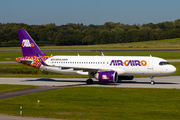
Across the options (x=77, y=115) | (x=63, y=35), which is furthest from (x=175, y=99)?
(x=63, y=35)

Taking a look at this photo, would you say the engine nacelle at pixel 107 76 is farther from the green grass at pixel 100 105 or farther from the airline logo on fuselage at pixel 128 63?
the green grass at pixel 100 105

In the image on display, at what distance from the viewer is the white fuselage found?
37.6 metres

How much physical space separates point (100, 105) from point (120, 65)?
1590cm

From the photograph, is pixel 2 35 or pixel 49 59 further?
pixel 2 35

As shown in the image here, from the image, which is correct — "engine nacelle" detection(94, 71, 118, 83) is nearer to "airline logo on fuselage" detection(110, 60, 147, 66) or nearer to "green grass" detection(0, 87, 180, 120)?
"airline logo on fuselage" detection(110, 60, 147, 66)

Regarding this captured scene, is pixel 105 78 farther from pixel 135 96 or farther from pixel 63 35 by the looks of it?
pixel 63 35

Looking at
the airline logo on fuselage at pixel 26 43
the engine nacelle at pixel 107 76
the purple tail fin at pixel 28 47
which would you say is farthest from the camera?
the airline logo on fuselage at pixel 26 43

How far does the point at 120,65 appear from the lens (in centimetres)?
3862

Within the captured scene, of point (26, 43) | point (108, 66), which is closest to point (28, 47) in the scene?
point (26, 43)

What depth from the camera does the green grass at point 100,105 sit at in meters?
19.5

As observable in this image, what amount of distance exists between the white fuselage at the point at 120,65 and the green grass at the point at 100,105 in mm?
6559

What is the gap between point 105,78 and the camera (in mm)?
36719

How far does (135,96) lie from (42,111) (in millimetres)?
10931

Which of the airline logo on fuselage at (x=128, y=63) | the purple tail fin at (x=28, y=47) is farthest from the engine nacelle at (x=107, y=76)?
the purple tail fin at (x=28, y=47)
